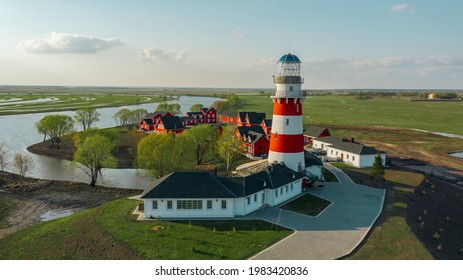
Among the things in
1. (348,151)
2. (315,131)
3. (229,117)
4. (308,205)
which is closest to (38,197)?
(308,205)

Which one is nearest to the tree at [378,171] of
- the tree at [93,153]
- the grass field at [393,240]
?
the grass field at [393,240]

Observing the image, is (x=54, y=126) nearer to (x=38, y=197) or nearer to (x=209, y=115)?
(x=38, y=197)

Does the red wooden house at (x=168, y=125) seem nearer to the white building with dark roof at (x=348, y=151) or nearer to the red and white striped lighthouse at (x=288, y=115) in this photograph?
the white building with dark roof at (x=348, y=151)

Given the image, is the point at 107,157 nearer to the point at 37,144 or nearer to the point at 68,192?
the point at 68,192

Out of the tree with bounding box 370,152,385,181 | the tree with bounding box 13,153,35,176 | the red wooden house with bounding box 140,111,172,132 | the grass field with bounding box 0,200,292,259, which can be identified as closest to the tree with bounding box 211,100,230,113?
the red wooden house with bounding box 140,111,172,132

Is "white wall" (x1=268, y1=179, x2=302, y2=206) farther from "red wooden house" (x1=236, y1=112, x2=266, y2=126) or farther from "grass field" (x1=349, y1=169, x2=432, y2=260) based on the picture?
"red wooden house" (x1=236, y1=112, x2=266, y2=126)
